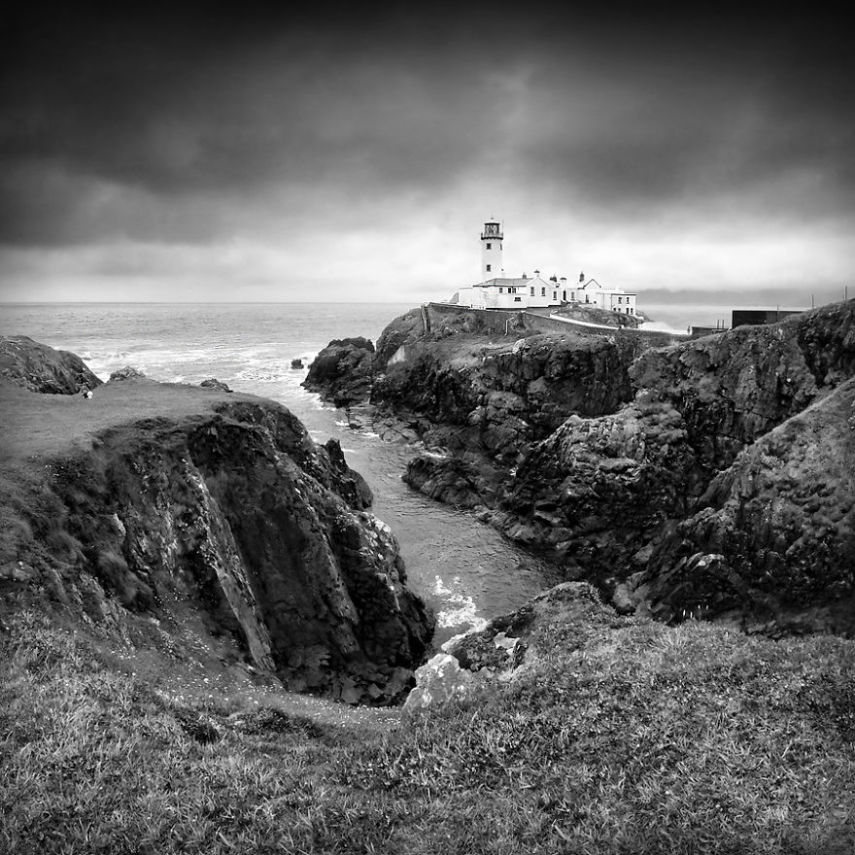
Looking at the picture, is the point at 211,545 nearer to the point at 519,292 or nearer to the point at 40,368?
the point at 40,368

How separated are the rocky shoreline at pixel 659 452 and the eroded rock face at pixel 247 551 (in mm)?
14140

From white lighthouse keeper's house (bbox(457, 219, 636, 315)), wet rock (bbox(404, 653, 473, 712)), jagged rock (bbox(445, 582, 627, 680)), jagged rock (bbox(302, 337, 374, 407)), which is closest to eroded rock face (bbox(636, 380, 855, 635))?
jagged rock (bbox(445, 582, 627, 680))

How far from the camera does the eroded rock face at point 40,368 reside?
1958 inches

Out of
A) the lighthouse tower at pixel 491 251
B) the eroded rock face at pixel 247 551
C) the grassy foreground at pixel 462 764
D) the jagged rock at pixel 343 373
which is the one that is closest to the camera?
the grassy foreground at pixel 462 764

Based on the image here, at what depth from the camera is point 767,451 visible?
98.5 feet

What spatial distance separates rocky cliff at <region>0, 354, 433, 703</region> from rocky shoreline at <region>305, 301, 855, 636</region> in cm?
1433

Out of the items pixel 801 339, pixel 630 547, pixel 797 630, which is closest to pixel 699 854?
pixel 797 630

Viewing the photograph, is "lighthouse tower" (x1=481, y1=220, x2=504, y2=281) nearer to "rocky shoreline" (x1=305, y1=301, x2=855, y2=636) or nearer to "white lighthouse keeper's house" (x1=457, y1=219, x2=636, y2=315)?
"white lighthouse keeper's house" (x1=457, y1=219, x2=636, y2=315)

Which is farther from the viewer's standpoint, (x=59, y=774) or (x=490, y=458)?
(x=490, y=458)

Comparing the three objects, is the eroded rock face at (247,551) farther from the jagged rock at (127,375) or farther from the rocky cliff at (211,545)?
the jagged rock at (127,375)

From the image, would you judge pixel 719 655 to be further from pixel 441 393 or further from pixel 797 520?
pixel 441 393

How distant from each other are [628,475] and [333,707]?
32.1 m

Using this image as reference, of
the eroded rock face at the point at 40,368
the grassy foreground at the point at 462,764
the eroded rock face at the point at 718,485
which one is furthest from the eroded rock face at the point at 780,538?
the eroded rock face at the point at 40,368

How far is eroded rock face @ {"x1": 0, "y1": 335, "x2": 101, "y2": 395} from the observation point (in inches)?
1958
